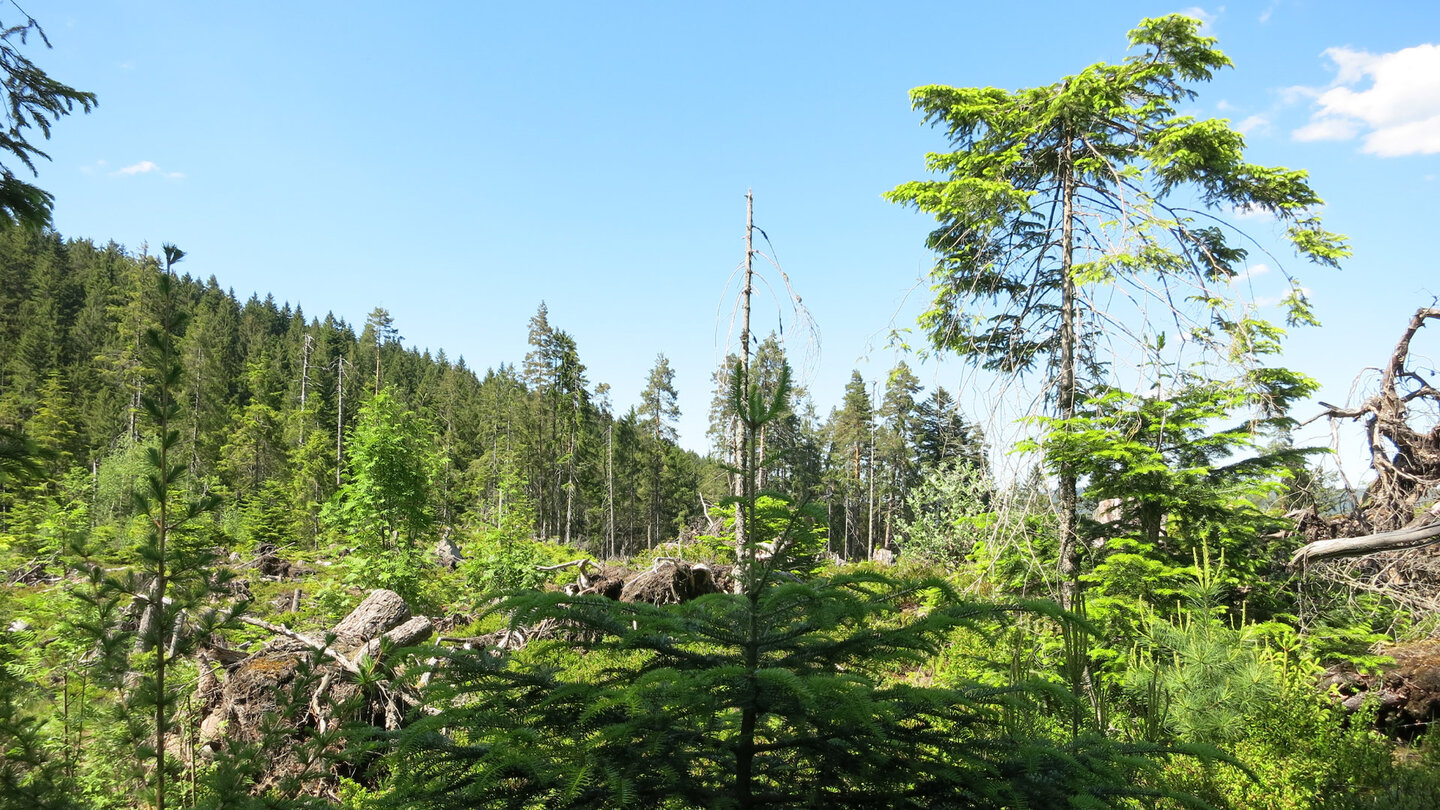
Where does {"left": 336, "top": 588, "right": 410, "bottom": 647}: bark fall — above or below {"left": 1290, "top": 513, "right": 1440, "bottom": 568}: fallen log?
below

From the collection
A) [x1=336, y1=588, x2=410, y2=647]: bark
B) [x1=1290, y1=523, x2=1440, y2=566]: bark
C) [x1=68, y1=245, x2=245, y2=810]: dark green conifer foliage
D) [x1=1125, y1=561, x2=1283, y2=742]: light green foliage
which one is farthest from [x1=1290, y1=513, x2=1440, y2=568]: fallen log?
[x1=336, y1=588, x2=410, y2=647]: bark

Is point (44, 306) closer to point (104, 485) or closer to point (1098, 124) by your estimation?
point (104, 485)

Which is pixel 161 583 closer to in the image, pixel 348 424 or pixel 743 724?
pixel 743 724

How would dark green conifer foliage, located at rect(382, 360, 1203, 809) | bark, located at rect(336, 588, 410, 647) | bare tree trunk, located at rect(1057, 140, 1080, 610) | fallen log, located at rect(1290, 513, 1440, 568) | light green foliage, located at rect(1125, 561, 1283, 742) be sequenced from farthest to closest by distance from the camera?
bark, located at rect(336, 588, 410, 647)
bare tree trunk, located at rect(1057, 140, 1080, 610)
fallen log, located at rect(1290, 513, 1440, 568)
light green foliage, located at rect(1125, 561, 1283, 742)
dark green conifer foliage, located at rect(382, 360, 1203, 809)

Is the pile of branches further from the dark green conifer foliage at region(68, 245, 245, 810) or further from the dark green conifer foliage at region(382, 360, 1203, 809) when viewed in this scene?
the dark green conifer foliage at region(68, 245, 245, 810)

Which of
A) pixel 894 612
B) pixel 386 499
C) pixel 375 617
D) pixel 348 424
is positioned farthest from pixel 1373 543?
pixel 348 424

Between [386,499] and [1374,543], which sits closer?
[1374,543]

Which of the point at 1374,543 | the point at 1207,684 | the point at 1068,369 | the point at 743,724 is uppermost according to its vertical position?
the point at 1068,369

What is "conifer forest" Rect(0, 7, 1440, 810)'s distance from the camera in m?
2.18

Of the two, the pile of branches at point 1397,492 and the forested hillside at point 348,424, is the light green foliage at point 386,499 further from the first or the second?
the forested hillside at point 348,424

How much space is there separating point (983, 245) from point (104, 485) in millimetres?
31562

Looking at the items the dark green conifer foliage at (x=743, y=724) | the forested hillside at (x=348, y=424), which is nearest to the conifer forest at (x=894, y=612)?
the dark green conifer foliage at (x=743, y=724)

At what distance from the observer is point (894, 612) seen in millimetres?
2090

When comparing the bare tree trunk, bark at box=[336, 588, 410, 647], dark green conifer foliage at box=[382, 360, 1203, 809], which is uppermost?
the bare tree trunk
